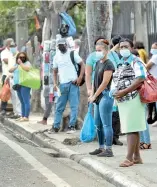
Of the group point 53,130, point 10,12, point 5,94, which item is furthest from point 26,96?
point 10,12

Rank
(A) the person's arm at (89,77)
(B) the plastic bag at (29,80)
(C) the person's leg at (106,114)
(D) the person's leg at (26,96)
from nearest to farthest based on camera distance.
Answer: (C) the person's leg at (106,114) → (A) the person's arm at (89,77) → (B) the plastic bag at (29,80) → (D) the person's leg at (26,96)

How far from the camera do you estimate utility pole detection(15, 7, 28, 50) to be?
2042cm

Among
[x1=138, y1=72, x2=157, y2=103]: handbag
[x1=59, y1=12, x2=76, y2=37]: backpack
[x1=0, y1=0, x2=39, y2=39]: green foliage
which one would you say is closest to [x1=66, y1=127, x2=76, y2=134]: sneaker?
[x1=59, y1=12, x2=76, y2=37]: backpack

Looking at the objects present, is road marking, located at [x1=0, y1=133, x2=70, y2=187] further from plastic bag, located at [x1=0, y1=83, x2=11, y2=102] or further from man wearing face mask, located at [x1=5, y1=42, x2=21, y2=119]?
plastic bag, located at [x1=0, y1=83, x2=11, y2=102]

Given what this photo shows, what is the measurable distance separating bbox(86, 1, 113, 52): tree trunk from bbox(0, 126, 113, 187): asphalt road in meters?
2.29

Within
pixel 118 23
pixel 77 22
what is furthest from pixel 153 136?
pixel 77 22

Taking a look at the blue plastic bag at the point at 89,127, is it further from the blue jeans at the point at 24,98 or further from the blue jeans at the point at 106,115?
the blue jeans at the point at 24,98

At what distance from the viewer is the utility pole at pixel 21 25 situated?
20422mm

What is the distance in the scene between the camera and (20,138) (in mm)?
13445

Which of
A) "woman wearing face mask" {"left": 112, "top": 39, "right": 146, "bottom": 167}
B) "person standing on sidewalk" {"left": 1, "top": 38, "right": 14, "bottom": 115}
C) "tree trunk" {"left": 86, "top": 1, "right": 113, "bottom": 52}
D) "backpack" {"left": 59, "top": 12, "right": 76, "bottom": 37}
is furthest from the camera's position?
"person standing on sidewalk" {"left": 1, "top": 38, "right": 14, "bottom": 115}

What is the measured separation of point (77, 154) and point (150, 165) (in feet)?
5.32

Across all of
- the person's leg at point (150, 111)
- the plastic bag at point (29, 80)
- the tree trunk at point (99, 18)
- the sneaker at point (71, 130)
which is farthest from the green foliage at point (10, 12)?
the tree trunk at point (99, 18)

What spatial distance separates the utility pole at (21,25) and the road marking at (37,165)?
329 inches

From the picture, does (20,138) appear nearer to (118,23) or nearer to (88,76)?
(88,76)
